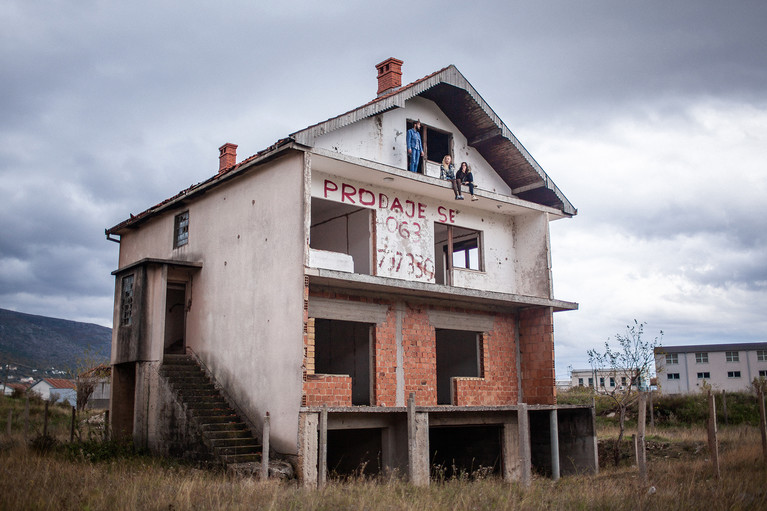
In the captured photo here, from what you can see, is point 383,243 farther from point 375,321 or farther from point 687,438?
point 687,438

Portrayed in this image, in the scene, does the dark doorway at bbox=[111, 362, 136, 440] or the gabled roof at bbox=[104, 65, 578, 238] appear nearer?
the gabled roof at bbox=[104, 65, 578, 238]

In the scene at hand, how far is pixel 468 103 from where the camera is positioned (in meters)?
18.7

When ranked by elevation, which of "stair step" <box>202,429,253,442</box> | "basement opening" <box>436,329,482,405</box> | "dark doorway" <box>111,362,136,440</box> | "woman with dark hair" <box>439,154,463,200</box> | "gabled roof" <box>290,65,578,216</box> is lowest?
"stair step" <box>202,429,253,442</box>

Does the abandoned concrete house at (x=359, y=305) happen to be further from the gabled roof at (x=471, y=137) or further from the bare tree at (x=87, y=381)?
the bare tree at (x=87, y=381)

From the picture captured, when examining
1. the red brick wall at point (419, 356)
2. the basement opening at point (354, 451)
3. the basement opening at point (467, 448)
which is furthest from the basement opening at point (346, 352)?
the red brick wall at point (419, 356)

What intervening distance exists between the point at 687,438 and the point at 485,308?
10451 millimetres

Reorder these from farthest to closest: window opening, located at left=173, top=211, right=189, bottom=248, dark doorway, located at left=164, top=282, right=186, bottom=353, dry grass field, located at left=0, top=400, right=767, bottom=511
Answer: dark doorway, located at left=164, top=282, right=186, bottom=353 < window opening, located at left=173, top=211, right=189, bottom=248 < dry grass field, located at left=0, top=400, right=767, bottom=511

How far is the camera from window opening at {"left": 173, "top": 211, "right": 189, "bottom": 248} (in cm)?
1944

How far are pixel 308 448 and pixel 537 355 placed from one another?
786 centimetres

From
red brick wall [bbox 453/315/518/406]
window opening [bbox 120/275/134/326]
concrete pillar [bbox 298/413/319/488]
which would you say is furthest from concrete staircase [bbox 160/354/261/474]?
red brick wall [bbox 453/315/518/406]

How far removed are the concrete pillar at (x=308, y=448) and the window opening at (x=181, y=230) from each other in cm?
741

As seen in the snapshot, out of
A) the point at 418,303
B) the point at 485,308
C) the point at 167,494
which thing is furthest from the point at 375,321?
the point at 167,494

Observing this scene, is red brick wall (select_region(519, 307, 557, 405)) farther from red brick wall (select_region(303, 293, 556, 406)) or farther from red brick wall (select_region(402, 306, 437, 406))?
red brick wall (select_region(402, 306, 437, 406))

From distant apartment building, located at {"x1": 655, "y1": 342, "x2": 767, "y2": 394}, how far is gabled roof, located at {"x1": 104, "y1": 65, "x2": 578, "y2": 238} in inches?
1500
